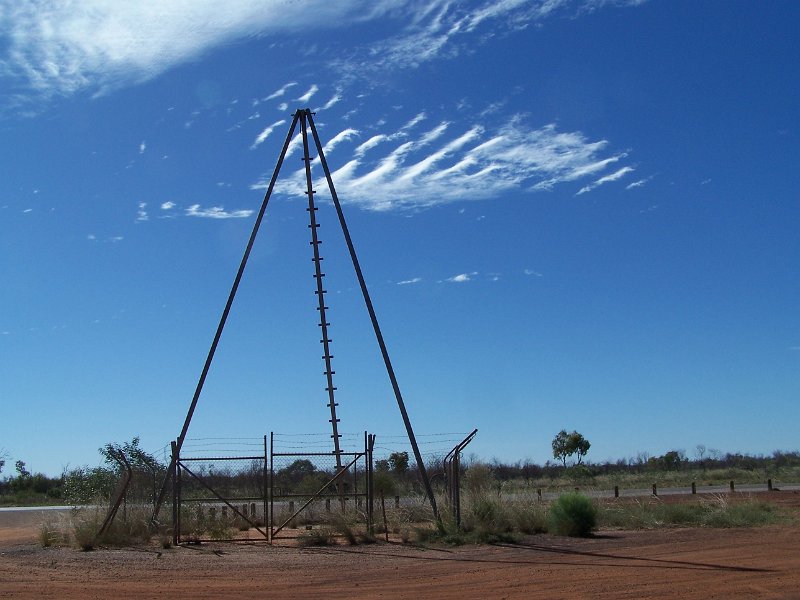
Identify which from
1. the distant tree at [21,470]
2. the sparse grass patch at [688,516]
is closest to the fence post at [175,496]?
the sparse grass patch at [688,516]

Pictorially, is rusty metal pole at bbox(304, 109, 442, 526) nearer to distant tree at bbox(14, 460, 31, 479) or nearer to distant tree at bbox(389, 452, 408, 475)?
distant tree at bbox(389, 452, 408, 475)

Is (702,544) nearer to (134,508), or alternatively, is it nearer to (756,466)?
(134,508)

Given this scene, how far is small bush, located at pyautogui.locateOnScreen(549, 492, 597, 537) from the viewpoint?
21.4m

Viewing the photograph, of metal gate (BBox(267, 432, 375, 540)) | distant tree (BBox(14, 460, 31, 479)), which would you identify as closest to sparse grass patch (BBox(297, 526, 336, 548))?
metal gate (BBox(267, 432, 375, 540))

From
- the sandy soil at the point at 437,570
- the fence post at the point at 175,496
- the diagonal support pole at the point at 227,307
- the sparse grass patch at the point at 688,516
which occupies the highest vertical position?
the diagonal support pole at the point at 227,307

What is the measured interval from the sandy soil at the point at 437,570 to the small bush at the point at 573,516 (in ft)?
2.04

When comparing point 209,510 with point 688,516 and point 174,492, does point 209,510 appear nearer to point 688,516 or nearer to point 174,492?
point 174,492

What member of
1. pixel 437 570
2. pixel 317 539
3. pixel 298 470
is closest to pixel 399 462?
pixel 298 470

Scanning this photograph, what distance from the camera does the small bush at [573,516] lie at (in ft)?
70.1

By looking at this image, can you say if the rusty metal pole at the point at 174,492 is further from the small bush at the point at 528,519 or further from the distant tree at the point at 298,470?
the small bush at the point at 528,519

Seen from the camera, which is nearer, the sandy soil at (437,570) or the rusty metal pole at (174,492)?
the sandy soil at (437,570)

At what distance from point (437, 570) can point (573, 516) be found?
266 inches

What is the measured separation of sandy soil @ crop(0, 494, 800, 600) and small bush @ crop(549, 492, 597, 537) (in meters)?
0.62

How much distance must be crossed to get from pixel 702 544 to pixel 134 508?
13.5 metres
